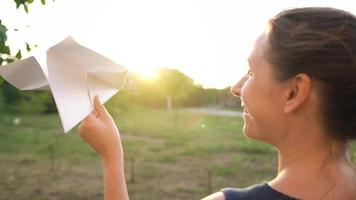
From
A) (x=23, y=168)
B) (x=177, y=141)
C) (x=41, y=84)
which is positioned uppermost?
(x=41, y=84)

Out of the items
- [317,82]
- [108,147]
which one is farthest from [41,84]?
[317,82]

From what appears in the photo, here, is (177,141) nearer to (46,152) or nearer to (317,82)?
(46,152)

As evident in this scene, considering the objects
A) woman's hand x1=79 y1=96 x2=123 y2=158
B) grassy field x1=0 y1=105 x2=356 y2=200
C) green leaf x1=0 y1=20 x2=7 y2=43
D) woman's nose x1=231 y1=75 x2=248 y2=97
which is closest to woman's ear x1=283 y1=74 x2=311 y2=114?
woman's nose x1=231 y1=75 x2=248 y2=97

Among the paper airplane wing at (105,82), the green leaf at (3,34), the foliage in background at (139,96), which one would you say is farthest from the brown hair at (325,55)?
the foliage in background at (139,96)

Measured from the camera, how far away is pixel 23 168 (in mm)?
7617

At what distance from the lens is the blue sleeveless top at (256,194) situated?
3.15 feet

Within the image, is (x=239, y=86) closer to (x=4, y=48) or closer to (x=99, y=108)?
(x=99, y=108)

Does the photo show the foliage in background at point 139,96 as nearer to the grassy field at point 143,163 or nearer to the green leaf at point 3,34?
the grassy field at point 143,163

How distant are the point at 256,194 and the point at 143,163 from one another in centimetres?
706

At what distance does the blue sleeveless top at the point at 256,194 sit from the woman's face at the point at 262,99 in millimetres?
100

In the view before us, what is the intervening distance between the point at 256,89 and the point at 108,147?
1.12ft

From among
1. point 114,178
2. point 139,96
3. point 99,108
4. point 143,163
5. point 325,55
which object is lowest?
point 139,96

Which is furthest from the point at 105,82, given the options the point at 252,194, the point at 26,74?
the point at 252,194

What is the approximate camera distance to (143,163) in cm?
798
